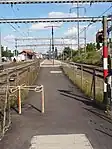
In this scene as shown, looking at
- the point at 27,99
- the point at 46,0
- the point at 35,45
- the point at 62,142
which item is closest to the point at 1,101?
the point at 27,99

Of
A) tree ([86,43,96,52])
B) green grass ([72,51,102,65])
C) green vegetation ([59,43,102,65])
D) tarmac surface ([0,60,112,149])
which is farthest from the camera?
tree ([86,43,96,52])

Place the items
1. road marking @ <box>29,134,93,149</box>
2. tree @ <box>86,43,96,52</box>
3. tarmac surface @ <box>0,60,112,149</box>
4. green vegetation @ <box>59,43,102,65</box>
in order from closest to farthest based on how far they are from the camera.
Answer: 1. road marking @ <box>29,134,93,149</box>
2. tarmac surface @ <box>0,60,112,149</box>
3. green vegetation @ <box>59,43,102,65</box>
4. tree @ <box>86,43,96,52</box>

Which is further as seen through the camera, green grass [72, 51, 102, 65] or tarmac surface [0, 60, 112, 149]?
green grass [72, 51, 102, 65]

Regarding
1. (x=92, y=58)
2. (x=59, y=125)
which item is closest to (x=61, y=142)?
(x=59, y=125)

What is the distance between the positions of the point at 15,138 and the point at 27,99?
777 cm

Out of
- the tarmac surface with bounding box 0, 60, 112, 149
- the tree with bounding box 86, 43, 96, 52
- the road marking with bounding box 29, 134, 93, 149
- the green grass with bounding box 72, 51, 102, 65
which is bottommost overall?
the tarmac surface with bounding box 0, 60, 112, 149

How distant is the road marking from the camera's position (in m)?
7.26

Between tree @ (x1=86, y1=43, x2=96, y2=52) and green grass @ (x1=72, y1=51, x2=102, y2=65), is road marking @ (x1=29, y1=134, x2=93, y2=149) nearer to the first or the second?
green grass @ (x1=72, y1=51, x2=102, y2=65)

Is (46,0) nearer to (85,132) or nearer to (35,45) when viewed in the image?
(85,132)

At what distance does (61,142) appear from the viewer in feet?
24.9

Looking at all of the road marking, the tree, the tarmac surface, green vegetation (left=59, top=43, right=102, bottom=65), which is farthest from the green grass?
the road marking

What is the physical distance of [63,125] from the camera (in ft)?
31.4

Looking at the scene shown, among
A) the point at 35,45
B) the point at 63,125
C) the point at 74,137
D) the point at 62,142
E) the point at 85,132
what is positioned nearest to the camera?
the point at 62,142

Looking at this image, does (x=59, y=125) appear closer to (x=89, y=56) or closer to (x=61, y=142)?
(x=61, y=142)
